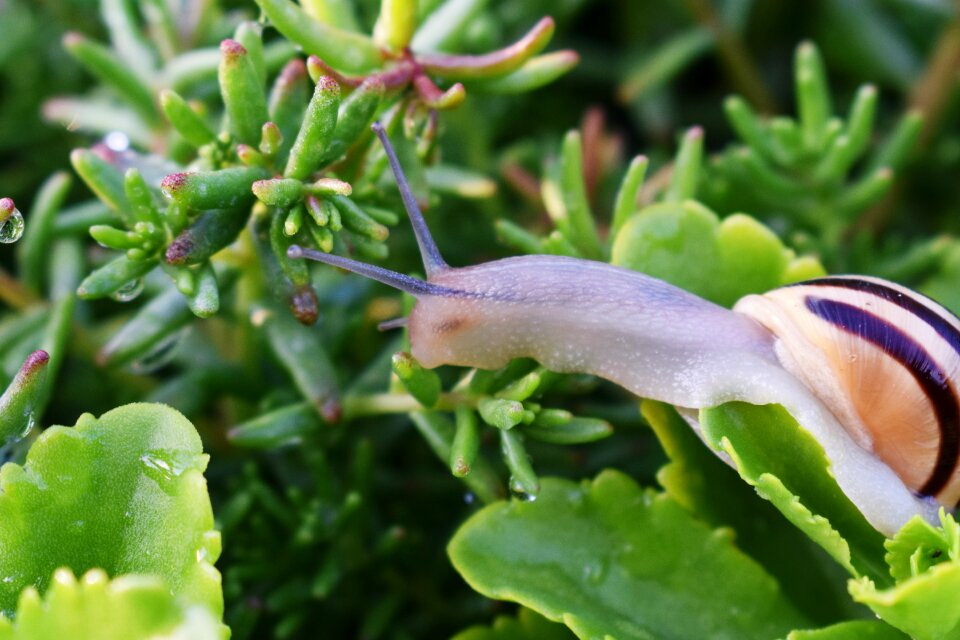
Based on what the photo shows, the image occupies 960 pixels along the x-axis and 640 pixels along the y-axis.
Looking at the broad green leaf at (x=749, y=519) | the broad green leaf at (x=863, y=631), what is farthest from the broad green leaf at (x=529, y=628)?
the broad green leaf at (x=863, y=631)

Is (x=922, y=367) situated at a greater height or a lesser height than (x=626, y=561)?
greater

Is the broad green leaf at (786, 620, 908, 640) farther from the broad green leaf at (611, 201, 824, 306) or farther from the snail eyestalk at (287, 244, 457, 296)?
the snail eyestalk at (287, 244, 457, 296)

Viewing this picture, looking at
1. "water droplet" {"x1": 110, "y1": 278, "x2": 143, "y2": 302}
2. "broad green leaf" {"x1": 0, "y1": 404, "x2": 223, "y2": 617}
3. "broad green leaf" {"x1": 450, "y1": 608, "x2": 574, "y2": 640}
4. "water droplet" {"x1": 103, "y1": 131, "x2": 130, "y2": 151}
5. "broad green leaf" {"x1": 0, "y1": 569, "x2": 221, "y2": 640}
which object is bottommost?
"broad green leaf" {"x1": 450, "y1": 608, "x2": 574, "y2": 640}

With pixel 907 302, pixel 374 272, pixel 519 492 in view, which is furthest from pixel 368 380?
pixel 907 302

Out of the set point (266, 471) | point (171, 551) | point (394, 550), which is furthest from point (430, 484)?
point (171, 551)

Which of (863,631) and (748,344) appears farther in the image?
(748,344)

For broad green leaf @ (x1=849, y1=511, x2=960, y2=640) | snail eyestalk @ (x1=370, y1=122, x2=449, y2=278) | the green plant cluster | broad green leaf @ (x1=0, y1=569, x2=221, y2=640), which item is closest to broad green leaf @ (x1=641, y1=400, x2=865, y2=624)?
the green plant cluster

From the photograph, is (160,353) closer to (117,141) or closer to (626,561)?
(117,141)
